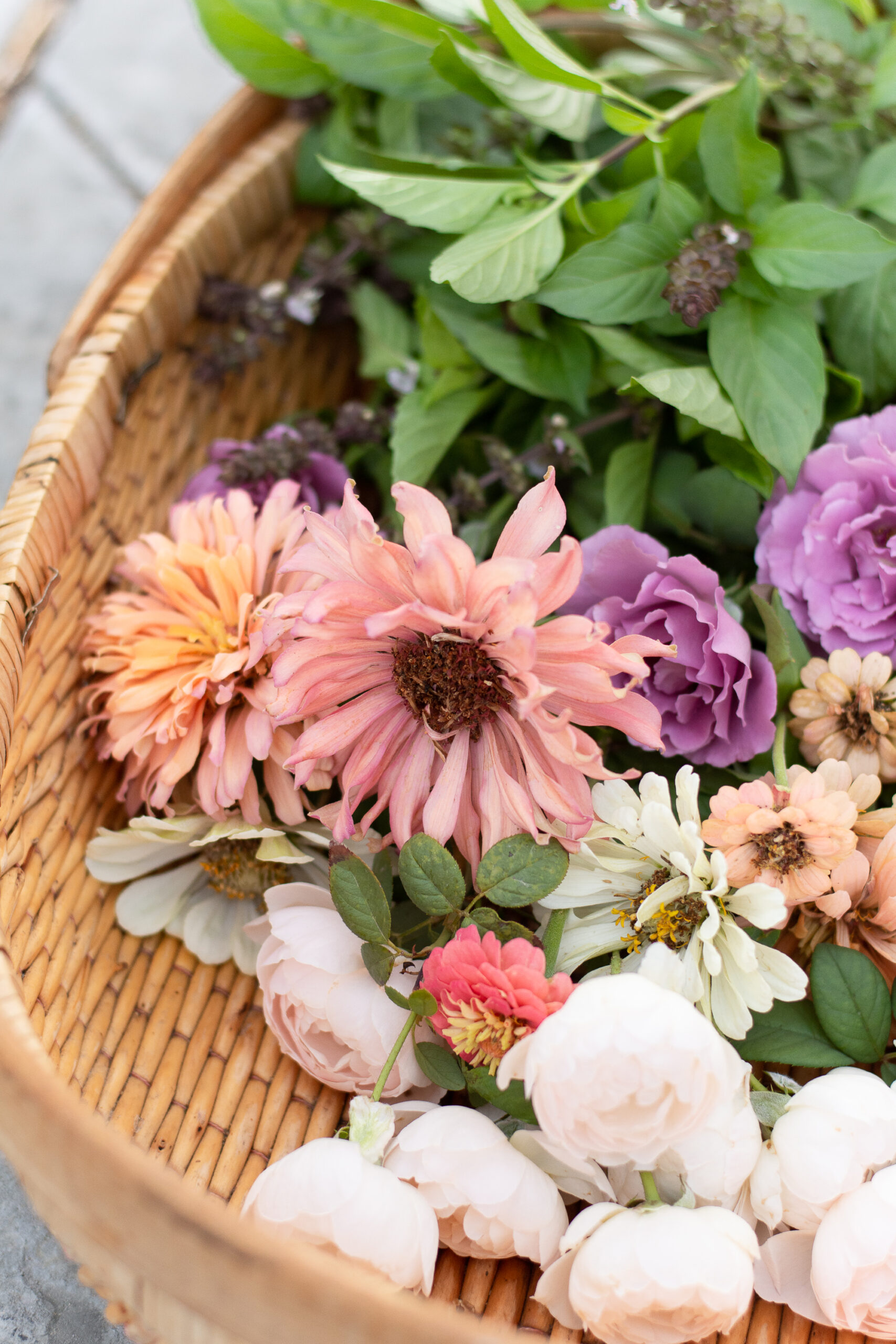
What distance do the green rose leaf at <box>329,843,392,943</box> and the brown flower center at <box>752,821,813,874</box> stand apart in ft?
0.46

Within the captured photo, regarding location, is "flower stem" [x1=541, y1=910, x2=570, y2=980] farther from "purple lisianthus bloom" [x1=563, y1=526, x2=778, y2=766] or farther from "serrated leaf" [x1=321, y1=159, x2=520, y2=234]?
"serrated leaf" [x1=321, y1=159, x2=520, y2=234]

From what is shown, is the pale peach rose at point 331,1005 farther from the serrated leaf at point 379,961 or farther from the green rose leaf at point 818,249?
the green rose leaf at point 818,249

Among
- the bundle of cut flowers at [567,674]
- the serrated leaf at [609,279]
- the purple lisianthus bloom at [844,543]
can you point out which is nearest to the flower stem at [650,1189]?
the bundle of cut flowers at [567,674]

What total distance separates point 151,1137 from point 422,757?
0.19 metres

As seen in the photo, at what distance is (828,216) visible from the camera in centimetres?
48

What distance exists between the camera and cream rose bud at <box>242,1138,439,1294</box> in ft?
1.16

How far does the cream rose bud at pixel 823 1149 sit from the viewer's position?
0.38 m

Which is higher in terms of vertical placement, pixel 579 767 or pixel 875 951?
pixel 579 767

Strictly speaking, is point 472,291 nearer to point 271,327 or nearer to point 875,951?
point 271,327

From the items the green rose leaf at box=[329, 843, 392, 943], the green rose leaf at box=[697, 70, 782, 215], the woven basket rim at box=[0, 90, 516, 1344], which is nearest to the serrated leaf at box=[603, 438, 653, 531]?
the green rose leaf at box=[697, 70, 782, 215]

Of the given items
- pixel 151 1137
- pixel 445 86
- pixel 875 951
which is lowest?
pixel 875 951

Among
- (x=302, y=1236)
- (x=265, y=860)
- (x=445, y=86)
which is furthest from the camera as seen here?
(x=445, y=86)

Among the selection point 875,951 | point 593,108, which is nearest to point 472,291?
point 593,108

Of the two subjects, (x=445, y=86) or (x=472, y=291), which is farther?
(x=445, y=86)
